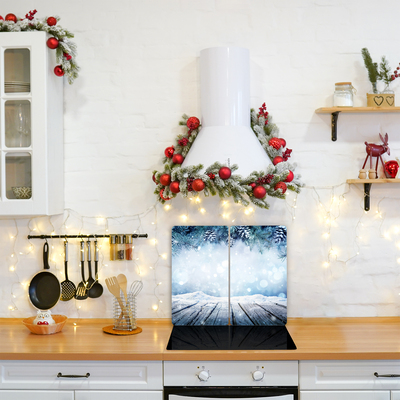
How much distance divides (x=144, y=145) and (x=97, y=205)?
41 centimetres

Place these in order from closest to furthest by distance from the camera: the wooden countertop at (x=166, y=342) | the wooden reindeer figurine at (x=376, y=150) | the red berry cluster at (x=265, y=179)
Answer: the wooden countertop at (x=166, y=342)
the red berry cluster at (x=265, y=179)
the wooden reindeer figurine at (x=376, y=150)

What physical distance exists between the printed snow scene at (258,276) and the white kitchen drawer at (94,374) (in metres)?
0.59

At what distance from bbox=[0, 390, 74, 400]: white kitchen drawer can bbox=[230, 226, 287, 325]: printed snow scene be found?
2.89 feet

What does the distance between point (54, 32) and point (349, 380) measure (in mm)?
2059

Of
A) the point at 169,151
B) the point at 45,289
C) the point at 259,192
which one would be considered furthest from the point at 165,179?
the point at 45,289

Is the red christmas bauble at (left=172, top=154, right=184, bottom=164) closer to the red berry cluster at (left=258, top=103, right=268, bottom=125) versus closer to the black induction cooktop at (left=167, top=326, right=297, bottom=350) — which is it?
the red berry cluster at (left=258, top=103, right=268, bottom=125)

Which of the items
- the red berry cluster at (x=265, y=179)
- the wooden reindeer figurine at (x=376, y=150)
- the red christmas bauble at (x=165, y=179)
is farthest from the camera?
the wooden reindeer figurine at (x=376, y=150)

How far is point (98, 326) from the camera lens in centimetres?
235

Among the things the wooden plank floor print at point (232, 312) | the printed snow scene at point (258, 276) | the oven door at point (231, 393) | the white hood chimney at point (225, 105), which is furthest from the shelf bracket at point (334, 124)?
the oven door at point (231, 393)

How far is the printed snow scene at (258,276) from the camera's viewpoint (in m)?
2.37

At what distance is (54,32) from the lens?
7.04 feet

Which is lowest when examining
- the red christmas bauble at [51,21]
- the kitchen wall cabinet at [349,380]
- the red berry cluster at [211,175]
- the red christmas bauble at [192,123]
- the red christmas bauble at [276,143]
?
the kitchen wall cabinet at [349,380]

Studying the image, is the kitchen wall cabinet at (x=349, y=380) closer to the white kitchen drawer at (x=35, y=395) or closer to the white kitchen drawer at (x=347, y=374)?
the white kitchen drawer at (x=347, y=374)

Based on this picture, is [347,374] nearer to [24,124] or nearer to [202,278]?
[202,278]
